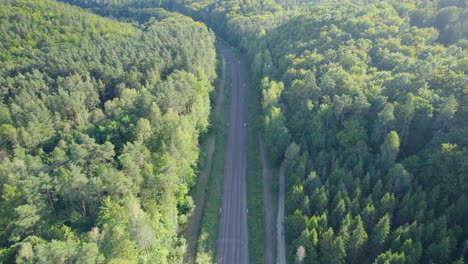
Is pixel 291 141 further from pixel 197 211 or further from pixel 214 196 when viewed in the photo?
pixel 197 211

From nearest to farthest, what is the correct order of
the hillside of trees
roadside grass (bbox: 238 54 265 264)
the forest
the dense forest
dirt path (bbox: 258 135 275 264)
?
the hillside of trees → the forest → the dense forest → dirt path (bbox: 258 135 275 264) → roadside grass (bbox: 238 54 265 264)

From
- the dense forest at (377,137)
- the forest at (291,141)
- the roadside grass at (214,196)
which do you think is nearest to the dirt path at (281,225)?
the forest at (291,141)

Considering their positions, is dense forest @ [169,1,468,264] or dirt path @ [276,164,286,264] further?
dirt path @ [276,164,286,264]

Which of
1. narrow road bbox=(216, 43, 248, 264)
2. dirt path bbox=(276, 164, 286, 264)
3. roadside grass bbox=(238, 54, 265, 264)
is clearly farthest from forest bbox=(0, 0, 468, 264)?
narrow road bbox=(216, 43, 248, 264)

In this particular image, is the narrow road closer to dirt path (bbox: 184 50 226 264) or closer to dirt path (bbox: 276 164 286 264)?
dirt path (bbox: 184 50 226 264)

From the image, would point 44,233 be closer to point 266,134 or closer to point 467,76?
point 266,134

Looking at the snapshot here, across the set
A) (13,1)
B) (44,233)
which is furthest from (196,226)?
(13,1)
